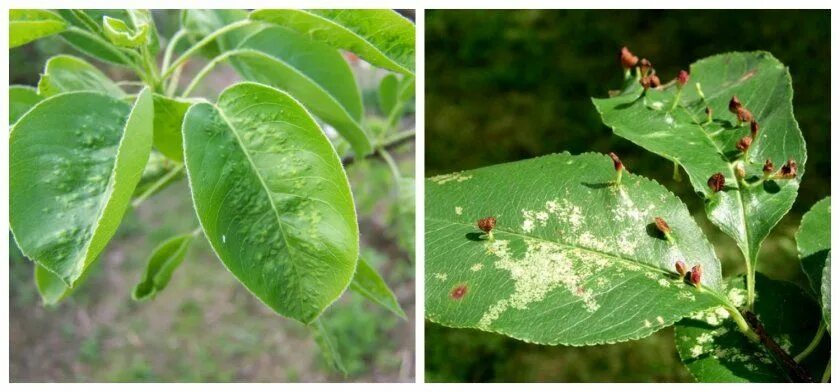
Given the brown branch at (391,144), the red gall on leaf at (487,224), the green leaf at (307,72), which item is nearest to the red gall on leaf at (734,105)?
Result: the red gall on leaf at (487,224)

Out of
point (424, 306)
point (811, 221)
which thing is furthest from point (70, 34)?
point (811, 221)

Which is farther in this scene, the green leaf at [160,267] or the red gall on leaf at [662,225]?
the green leaf at [160,267]

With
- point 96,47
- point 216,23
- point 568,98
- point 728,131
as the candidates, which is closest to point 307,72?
point 216,23

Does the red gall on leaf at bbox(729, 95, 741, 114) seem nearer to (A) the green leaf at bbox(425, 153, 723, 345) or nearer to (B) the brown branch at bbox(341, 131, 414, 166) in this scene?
(A) the green leaf at bbox(425, 153, 723, 345)

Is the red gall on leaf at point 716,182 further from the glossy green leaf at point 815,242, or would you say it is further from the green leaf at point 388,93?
the green leaf at point 388,93

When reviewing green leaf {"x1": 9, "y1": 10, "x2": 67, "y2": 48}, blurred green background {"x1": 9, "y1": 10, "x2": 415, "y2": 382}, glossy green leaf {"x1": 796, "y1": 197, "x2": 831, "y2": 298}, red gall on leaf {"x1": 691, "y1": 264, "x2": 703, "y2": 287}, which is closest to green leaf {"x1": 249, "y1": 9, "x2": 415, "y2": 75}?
green leaf {"x1": 9, "y1": 10, "x2": 67, "y2": 48}

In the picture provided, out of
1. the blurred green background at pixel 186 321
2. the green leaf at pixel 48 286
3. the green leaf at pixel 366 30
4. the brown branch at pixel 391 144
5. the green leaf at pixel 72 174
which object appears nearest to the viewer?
the green leaf at pixel 72 174

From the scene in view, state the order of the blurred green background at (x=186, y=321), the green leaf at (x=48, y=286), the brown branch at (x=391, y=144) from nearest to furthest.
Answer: the green leaf at (x=48, y=286) < the brown branch at (x=391, y=144) < the blurred green background at (x=186, y=321)
